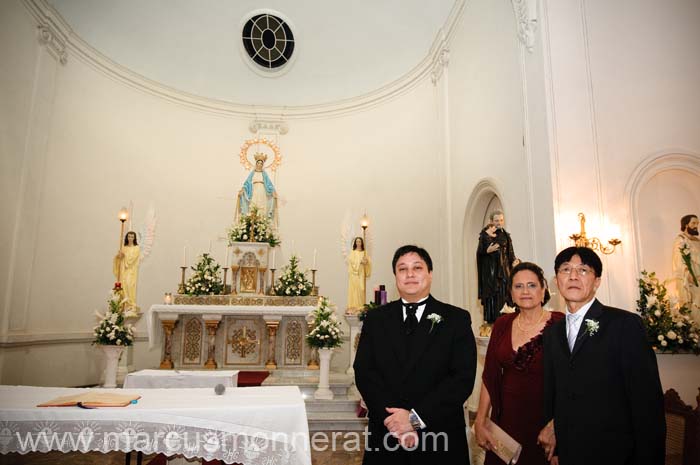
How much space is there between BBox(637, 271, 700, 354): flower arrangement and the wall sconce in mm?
466

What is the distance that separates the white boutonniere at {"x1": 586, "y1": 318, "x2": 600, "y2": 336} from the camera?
2.30 metres

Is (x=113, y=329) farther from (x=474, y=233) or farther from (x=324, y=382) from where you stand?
(x=474, y=233)

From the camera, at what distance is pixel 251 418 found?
275cm

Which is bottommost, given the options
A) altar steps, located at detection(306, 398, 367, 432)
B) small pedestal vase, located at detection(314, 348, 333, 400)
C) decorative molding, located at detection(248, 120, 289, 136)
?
altar steps, located at detection(306, 398, 367, 432)

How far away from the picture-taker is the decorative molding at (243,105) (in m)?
8.59

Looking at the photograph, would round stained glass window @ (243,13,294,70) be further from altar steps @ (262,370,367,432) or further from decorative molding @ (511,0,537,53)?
altar steps @ (262,370,367,432)

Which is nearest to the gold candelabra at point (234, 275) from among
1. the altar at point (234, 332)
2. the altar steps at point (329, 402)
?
the altar at point (234, 332)

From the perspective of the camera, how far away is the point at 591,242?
5.20 meters

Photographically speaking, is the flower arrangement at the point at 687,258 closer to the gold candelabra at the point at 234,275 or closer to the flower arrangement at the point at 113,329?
the gold candelabra at the point at 234,275

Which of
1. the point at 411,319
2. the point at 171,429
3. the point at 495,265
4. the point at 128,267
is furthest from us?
the point at 128,267

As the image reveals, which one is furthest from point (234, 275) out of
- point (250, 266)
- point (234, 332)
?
point (234, 332)

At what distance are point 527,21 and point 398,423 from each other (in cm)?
565

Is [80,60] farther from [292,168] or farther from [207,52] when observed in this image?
[292,168]

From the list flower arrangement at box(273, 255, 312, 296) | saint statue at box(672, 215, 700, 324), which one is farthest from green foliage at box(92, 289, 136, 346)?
saint statue at box(672, 215, 700, 324)
